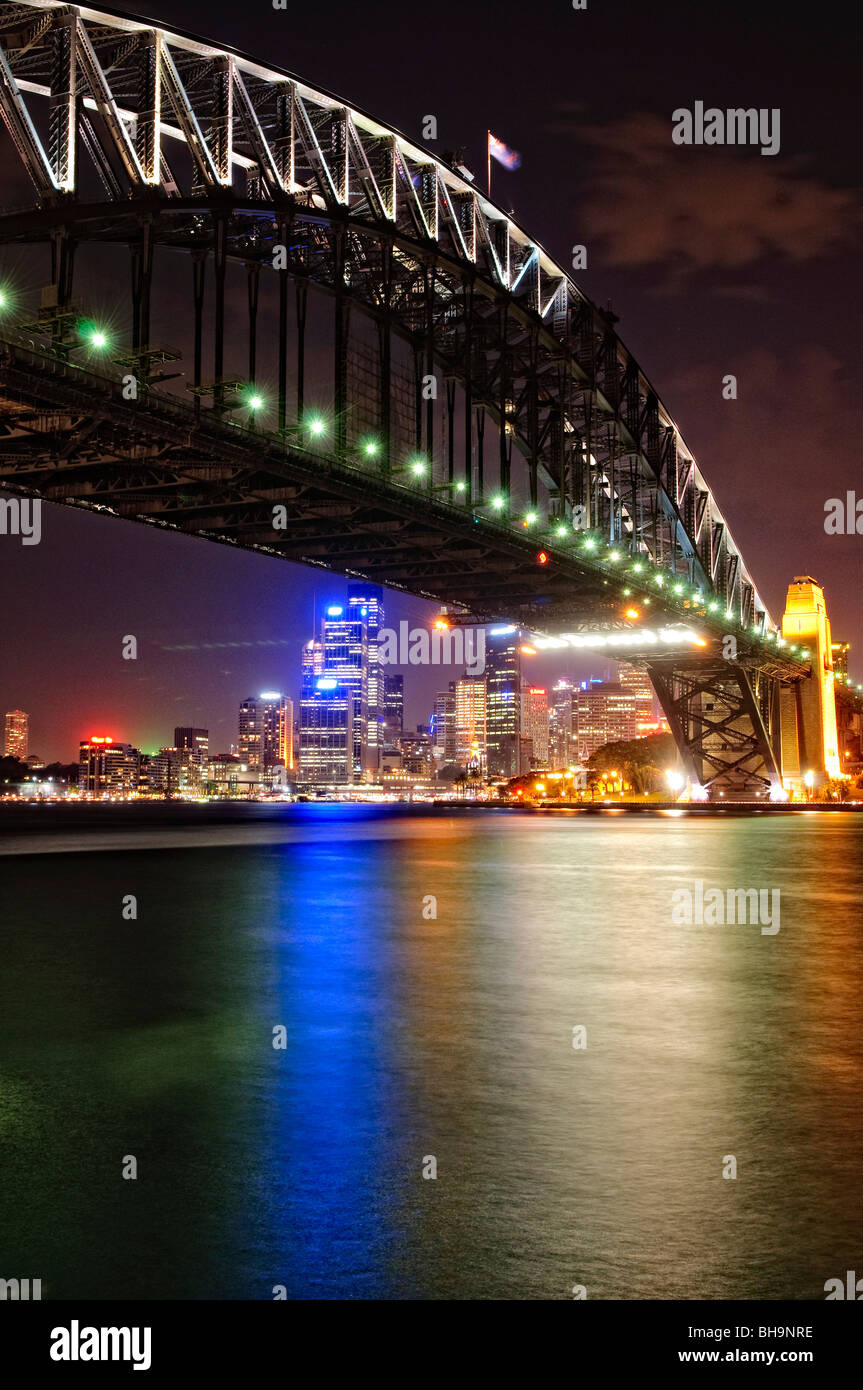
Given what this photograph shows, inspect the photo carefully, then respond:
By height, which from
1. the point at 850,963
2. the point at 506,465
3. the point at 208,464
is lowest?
the point at 850,963

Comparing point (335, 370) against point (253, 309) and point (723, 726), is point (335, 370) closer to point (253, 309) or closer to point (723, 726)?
point (253, 309)

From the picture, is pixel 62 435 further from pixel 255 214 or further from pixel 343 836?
pixel 343 836

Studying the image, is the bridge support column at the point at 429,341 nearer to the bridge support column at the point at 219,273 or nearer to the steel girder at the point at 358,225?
the steel girder at the point at 358,225

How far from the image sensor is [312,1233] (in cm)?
525

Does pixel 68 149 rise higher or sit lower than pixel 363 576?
higher

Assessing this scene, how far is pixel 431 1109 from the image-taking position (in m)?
7.33

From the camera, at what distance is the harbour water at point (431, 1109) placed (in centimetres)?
503

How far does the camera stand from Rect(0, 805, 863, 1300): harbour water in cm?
503

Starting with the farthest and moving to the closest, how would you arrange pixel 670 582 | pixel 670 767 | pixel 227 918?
pixel 670 767 → pixel 670 582 → pixel 227 918

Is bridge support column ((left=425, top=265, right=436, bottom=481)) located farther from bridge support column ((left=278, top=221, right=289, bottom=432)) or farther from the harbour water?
the harbour water

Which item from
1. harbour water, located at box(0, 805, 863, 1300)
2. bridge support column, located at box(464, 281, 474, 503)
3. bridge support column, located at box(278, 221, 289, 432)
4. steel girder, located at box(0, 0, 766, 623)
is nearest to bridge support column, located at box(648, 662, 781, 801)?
steel girder, located at box(0, 0, 766, 623)

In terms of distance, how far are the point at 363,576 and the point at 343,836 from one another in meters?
17.0

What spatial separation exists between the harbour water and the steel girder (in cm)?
2791

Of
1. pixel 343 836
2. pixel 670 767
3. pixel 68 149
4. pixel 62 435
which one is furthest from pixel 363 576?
pixel 670 767
